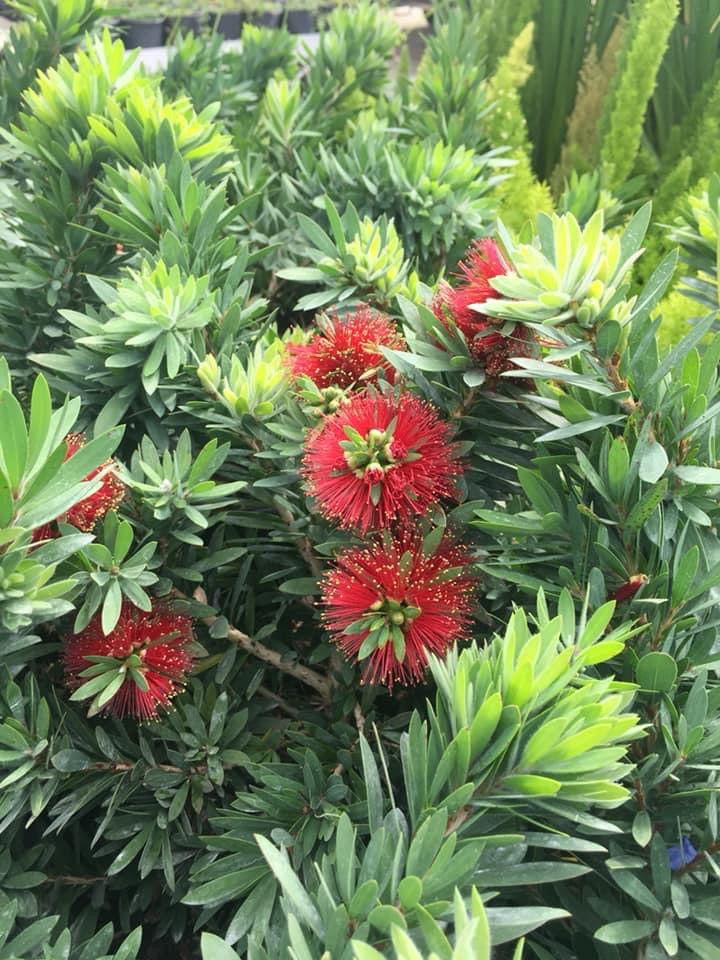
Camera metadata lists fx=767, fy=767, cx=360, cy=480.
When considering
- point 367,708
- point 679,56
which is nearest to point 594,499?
point 367,708

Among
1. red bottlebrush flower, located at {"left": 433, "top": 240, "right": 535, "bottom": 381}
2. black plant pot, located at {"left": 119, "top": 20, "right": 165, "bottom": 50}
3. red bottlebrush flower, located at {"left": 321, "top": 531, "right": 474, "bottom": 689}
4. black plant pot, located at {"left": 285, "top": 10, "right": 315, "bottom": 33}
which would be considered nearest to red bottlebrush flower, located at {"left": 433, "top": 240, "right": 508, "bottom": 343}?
red bottlebrush flower, located at {"left": 433, "top": 240, "right": 535, "bottom": 381}

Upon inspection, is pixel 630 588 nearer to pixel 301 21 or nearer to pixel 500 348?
pixel 500 348

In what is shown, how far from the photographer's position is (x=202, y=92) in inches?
38.9

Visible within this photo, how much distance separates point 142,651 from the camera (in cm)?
46

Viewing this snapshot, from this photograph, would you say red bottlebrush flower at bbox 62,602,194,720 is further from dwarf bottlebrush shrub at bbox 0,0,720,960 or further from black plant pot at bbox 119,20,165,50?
black plant pot at bbox 119,20,165,50

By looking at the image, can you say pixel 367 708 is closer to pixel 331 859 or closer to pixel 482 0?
pixel 331 859

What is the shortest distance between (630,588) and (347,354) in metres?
0.22

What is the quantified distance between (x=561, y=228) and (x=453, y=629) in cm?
22

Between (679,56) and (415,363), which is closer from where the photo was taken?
(415,363)

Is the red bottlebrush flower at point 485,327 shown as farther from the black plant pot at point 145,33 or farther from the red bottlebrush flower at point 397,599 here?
the black plant pot at point 145,33

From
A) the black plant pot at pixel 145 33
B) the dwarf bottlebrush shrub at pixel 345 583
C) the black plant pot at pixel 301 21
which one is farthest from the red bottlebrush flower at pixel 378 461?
the black plant pot at pixel 301 21

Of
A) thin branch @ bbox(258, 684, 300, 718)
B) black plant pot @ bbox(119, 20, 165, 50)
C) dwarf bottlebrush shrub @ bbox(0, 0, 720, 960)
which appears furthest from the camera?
black plant pot @ bbox(119, 20, 165, 50)

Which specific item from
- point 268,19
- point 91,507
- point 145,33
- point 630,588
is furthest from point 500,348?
point 268,19

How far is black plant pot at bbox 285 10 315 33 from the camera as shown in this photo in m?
3.08
